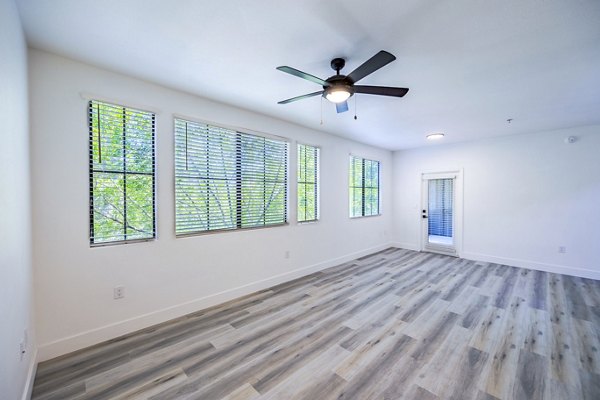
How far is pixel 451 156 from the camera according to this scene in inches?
226

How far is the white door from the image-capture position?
5.80m

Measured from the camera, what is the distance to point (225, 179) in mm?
3326

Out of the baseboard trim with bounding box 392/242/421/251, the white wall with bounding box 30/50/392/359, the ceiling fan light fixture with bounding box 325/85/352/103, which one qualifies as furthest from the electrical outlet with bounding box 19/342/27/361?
the baseboard trim with bounding box 392/242/421/251

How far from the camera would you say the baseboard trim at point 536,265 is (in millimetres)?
4282

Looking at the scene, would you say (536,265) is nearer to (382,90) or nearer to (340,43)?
(382,90)

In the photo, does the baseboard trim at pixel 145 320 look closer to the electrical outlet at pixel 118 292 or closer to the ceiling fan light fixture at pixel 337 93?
the electrical outlet at pixel 118 292

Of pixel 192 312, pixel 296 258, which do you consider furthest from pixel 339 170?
pixel 192 312

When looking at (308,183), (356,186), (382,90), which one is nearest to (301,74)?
(382,90)

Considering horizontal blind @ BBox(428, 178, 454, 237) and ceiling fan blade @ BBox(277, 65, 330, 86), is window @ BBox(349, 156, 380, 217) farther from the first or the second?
ceiling fan blade @ BBox(277, 65, 330, 86)

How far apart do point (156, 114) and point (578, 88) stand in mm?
4795

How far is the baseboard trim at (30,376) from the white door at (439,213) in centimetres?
676

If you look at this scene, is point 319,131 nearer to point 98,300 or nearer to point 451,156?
point 451,156

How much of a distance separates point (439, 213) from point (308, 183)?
3.67m

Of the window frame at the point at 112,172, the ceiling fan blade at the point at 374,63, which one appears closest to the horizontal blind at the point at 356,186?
the ceiling fan blade at the point at 374,63
